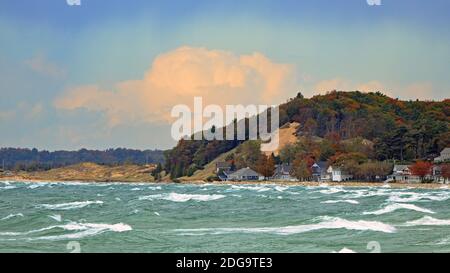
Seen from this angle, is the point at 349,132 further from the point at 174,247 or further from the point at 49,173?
the point at 174,247

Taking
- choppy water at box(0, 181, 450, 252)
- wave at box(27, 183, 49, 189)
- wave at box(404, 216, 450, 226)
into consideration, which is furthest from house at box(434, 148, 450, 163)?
wave at box(404, 216, 450, 226)

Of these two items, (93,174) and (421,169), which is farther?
(421,169)

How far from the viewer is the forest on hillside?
3941cm

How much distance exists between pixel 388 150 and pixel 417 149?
1.66 metres

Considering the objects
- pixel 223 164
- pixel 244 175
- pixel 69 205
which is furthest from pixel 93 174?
pixel 244 175

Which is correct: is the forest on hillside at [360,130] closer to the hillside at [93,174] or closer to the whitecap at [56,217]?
the hillside at [93,174]

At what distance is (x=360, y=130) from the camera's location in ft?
146

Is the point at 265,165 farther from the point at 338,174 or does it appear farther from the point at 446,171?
the point at 446,171

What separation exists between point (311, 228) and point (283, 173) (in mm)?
28241

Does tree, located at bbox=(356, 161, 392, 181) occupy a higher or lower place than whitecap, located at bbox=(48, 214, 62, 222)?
higher

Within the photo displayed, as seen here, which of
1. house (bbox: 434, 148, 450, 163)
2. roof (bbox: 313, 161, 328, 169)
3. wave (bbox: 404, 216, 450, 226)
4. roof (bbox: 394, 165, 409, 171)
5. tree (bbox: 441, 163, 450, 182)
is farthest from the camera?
roof (bbox: 313, 161, 328, 169)

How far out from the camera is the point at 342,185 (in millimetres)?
39406

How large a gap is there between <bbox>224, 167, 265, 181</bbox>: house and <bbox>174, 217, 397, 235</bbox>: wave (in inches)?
970

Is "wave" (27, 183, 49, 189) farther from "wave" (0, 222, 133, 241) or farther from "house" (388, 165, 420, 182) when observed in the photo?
"house" (388, 165, 420, 182)
